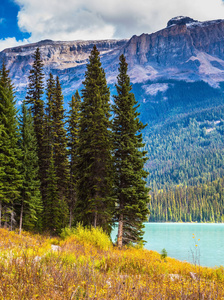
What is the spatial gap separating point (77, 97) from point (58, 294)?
3468cm

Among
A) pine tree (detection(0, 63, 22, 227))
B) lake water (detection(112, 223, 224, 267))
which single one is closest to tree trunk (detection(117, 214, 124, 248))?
lake water (detection(112, 223, 224, 267))

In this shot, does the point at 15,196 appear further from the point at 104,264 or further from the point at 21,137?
the point at 104,264

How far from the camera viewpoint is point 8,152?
23562 millimetres

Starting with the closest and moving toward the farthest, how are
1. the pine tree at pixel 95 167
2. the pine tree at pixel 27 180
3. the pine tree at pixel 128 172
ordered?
the pine tree at pixel 128 172
the pine tree at pixel 95 167
the pine tree at pixel 27 180

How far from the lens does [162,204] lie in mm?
177500

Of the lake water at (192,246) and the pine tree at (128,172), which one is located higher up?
the pine tree at (128,172)

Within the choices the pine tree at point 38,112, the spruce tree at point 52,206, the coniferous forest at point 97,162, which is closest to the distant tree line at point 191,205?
the spruce tree at point 52,206

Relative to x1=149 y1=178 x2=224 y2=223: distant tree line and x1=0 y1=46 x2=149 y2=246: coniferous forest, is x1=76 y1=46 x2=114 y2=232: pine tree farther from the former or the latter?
x1=149 y1=178 x2=224 y2=223: distant tree line

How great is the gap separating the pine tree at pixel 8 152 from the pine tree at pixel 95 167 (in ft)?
20.1

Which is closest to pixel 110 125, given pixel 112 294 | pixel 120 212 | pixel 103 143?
pixel 103 143

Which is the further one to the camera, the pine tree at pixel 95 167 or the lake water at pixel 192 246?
the lake water at pixel 192 246

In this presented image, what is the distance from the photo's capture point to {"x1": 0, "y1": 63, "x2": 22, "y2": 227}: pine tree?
23.1 metres

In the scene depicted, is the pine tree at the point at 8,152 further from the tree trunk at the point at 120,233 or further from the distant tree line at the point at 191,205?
the distant tree line at the point at 191,205

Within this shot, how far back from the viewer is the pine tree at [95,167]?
21625mm
